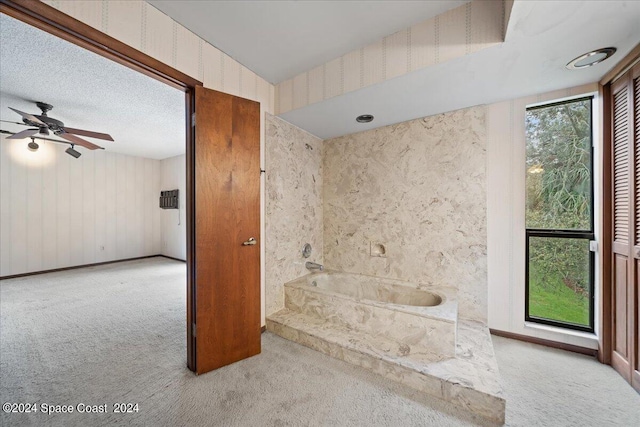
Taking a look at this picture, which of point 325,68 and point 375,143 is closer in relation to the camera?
point 325,68

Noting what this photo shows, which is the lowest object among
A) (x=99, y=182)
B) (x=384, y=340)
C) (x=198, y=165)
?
(x=384, y=340)

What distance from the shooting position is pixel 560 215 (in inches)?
85.7

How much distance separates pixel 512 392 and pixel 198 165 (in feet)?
9.12

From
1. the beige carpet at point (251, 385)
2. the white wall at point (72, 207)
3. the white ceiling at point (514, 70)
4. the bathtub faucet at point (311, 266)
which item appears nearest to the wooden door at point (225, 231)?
the beige carpet at point (251, 385)

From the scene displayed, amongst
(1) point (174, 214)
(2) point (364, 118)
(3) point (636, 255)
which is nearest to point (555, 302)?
(3) point (636, 255)

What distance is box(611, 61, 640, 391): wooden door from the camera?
5.25ft

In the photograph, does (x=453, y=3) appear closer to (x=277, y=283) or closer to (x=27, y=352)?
(x=277, y=283)

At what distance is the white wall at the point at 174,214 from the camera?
599 centimetres

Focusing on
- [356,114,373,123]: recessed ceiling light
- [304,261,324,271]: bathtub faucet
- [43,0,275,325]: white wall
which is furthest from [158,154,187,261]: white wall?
[356,114,373,123]: recessed ceiling light

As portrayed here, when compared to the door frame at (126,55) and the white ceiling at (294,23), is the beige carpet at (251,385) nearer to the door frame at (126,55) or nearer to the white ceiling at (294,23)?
the door frame at (126,55)

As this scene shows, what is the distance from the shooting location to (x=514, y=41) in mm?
1450

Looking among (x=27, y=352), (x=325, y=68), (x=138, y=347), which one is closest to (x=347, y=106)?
(x=325, y=68)

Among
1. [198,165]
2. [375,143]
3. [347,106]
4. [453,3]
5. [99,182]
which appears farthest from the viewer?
[99,182]

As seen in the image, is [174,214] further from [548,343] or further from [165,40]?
[548,343]
